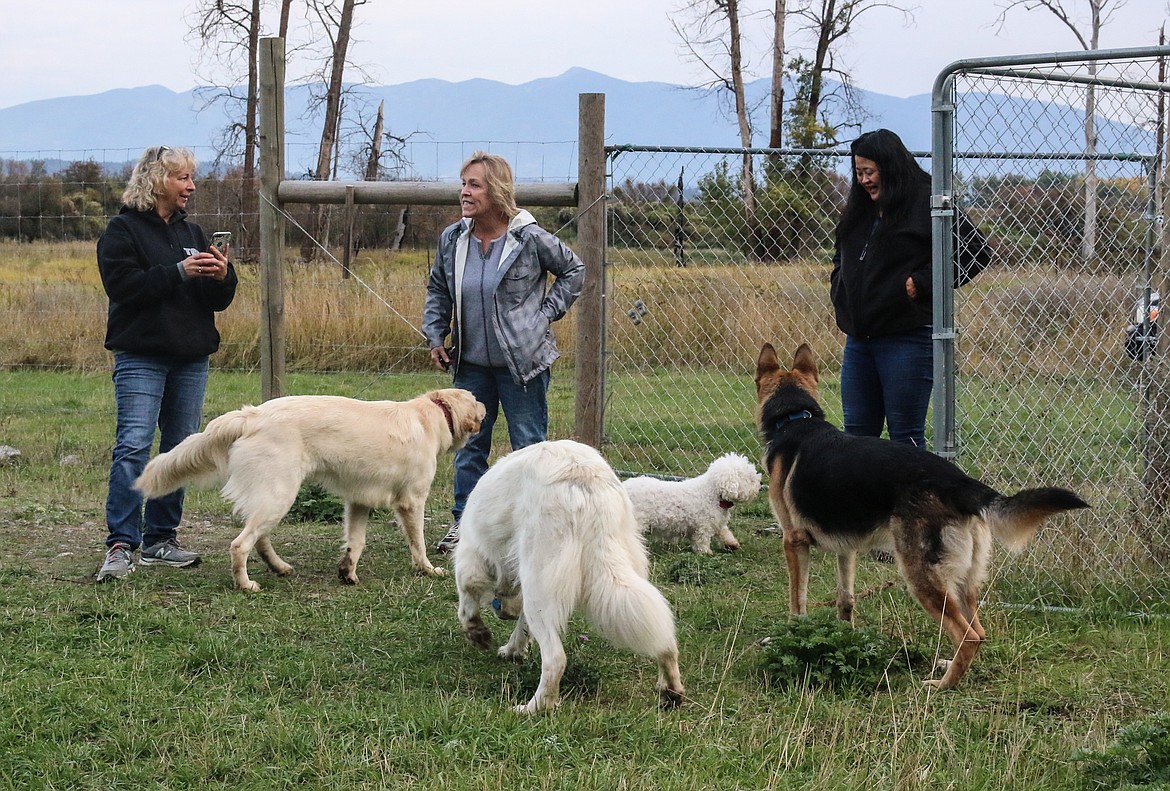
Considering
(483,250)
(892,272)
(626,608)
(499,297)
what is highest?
Result: (483,250)

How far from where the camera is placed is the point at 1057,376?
5855 mm

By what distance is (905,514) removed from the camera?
13.6 ft

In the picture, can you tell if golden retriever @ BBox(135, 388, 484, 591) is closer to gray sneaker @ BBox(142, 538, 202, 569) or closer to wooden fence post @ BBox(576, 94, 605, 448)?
gray sneaker @ BBox(142, 538, 202, 569)

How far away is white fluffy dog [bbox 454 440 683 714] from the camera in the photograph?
3.56 m

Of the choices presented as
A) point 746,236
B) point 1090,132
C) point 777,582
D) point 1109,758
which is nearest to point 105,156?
point 746,236

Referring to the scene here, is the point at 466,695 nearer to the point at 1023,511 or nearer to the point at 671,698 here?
the point at 671,698

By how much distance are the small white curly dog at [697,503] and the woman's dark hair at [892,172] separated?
5.90 feet

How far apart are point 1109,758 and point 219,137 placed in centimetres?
2454

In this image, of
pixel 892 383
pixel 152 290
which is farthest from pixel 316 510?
pixel 892 383

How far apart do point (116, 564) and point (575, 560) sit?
9.50 feet

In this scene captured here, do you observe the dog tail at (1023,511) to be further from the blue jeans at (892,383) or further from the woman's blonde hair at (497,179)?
the woman's blonde hair at (497,179)

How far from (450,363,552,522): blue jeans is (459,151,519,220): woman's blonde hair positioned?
0.89 m

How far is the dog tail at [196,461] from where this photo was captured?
5.24 metres

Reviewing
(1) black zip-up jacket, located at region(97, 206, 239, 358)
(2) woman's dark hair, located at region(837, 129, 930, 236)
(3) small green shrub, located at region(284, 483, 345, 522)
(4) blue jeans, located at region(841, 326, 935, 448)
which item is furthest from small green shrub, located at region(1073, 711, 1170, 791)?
(3) small green shrub, located at region(284, 483, 345, 522)
